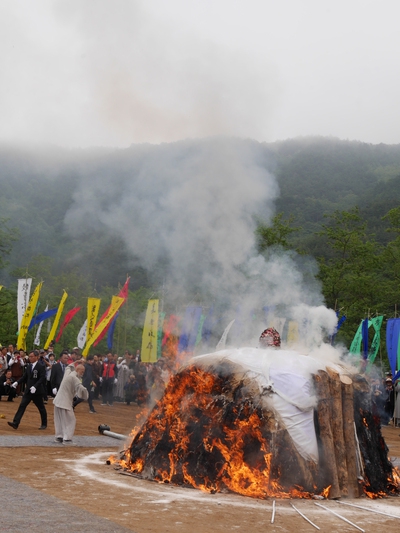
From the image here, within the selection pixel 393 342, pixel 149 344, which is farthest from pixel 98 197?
pixel 393 342

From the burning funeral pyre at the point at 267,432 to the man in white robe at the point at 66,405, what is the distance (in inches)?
143

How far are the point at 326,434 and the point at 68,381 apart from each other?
6306 millimetres

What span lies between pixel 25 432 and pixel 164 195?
47.0ft

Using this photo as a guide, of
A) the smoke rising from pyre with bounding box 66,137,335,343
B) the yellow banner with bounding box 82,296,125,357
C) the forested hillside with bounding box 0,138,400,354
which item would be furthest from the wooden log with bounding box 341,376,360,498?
the yellow banner with bounding box 82,296,125,357

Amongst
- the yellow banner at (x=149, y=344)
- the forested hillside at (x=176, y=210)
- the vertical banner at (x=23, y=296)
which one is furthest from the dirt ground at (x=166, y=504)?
the vertical banner at (x=23, y=296)

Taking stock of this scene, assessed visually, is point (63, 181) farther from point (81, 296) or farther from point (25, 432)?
point (25, 432)

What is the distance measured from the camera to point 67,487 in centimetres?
871

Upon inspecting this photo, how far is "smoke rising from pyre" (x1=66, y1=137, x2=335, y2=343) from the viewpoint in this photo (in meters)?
21.8

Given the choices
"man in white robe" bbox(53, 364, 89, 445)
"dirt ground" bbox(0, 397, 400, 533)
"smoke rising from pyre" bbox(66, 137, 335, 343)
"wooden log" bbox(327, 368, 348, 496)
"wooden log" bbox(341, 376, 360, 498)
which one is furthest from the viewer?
"smoke rising from pyre" bbox(66, 137, 335, 343)

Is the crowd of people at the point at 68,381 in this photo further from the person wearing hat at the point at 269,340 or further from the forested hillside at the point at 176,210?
the forested hillside at the point at 176,210

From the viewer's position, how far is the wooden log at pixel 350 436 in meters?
9.43

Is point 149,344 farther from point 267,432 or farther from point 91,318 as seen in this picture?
point 267,432

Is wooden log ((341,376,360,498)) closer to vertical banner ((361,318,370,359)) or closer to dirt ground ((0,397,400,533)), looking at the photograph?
dirt ground ((0,397,400,533))

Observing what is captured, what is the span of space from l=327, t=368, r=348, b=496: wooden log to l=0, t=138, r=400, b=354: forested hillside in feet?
39.1
